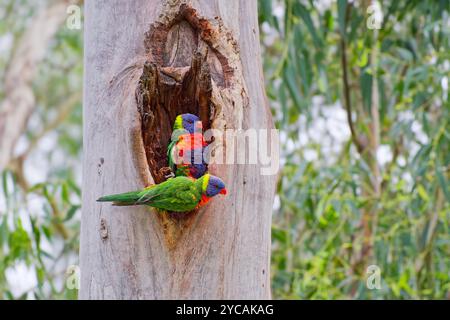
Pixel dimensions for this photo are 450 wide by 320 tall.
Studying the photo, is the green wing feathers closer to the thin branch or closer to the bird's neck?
the bird's neck

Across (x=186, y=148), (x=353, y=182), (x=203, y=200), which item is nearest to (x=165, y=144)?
(x=186, y=148)

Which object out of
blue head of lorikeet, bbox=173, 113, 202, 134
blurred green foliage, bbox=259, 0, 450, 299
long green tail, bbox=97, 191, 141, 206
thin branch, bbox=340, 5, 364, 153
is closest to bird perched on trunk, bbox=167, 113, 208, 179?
blue head of lorikeet, bbox=173, 113, 202, 134

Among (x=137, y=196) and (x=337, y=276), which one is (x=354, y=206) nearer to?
(x=337, y=276)

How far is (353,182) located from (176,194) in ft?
5.29

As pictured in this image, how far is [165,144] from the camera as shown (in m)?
1.47

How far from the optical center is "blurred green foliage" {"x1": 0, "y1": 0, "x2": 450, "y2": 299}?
268cm

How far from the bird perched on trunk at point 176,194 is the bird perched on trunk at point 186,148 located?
2.8 inches

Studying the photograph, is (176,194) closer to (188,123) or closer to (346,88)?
(188,123)

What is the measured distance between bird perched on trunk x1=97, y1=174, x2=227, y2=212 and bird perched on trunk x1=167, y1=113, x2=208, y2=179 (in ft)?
0.23

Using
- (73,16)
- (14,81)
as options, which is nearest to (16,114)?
(14,81)

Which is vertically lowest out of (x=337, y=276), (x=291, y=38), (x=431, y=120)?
(x=337, y=276)

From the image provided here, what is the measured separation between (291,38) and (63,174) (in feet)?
10.8
